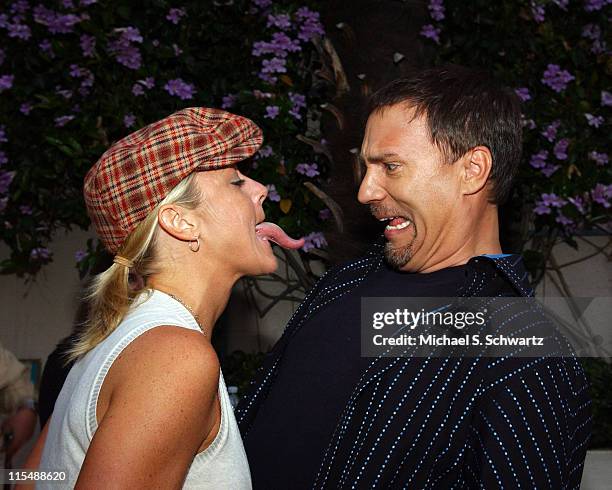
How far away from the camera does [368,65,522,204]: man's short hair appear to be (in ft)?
→ 7.52

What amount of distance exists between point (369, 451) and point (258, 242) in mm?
648

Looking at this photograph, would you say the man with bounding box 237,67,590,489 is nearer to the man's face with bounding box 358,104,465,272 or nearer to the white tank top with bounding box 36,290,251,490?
the man's face with bounding box 358,104,465,272

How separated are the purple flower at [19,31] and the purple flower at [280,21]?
1.43 meters

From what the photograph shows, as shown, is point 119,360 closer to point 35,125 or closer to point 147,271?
point 147,271

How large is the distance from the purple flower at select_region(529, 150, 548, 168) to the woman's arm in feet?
10.9

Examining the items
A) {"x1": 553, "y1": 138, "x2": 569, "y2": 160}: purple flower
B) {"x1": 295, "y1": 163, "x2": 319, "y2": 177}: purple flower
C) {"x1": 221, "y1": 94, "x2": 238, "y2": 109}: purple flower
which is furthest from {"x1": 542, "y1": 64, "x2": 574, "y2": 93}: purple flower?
{"x1": 221, "y1": 94, "x2": 238, "y2": 109}: purple flower

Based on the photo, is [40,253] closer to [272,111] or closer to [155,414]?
[272,111]

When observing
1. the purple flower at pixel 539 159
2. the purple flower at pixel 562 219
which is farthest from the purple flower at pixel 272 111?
the purple flower at pixel 562 219

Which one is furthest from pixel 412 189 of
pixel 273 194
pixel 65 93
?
pixel 65 93

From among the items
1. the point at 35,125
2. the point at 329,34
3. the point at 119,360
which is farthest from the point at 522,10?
the point at 119,360

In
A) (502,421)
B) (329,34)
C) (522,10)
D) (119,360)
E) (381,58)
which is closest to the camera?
(119,360)

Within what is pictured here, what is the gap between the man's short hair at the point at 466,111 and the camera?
229cm

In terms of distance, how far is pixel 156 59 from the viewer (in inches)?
183

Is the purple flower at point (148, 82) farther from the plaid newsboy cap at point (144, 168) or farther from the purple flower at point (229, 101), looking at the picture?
the plaid newsboy cap at point (144, 168)
